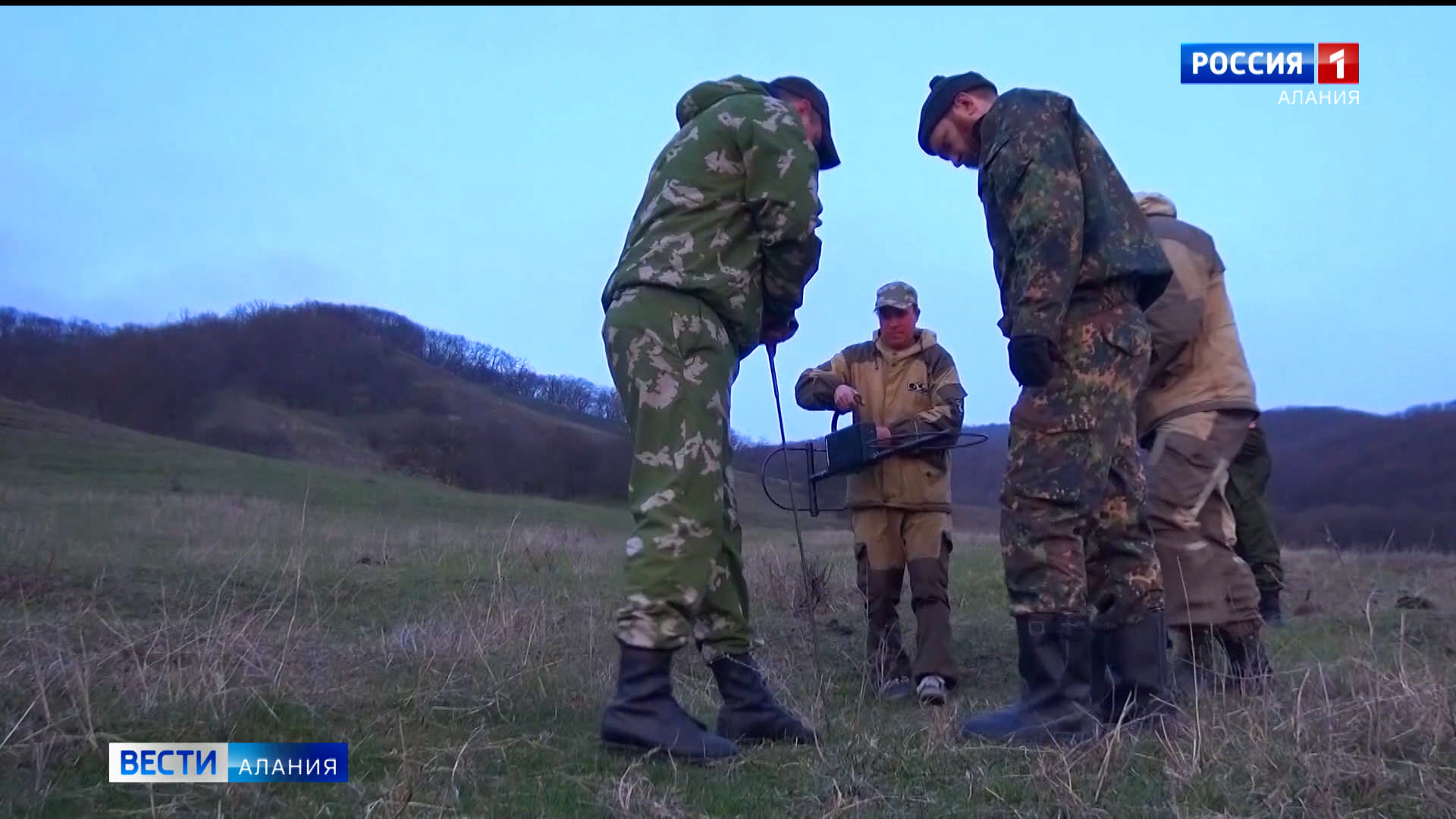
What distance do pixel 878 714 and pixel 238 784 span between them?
224 cm

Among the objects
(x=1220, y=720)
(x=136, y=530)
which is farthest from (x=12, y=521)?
(x=1220, y=720)

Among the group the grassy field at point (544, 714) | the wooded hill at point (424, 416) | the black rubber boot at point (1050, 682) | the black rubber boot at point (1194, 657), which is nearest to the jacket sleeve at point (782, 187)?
the black rubber boot at point (1050, 682)

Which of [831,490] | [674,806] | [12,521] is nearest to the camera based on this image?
[674,806]

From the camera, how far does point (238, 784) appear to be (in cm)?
327

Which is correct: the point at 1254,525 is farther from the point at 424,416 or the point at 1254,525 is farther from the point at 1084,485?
the point at 424,416

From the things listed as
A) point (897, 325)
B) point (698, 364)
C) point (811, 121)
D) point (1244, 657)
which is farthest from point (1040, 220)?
point (1244, 657)

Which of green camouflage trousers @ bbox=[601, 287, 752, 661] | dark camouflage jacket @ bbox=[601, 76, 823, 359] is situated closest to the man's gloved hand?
dark camouflage jacket @ bbox=[601, 76, 823, 359]

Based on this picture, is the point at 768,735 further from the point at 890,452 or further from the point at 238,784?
the point at 890,452

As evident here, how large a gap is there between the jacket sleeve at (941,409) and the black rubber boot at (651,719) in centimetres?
215

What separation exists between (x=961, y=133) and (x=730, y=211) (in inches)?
40.6

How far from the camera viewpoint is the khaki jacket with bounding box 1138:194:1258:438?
5152 millimetres

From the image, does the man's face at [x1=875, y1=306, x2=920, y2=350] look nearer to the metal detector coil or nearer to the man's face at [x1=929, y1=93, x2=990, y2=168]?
the metal detector coil

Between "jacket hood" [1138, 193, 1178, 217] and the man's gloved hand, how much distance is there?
5.82 feet

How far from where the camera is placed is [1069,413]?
421cm
